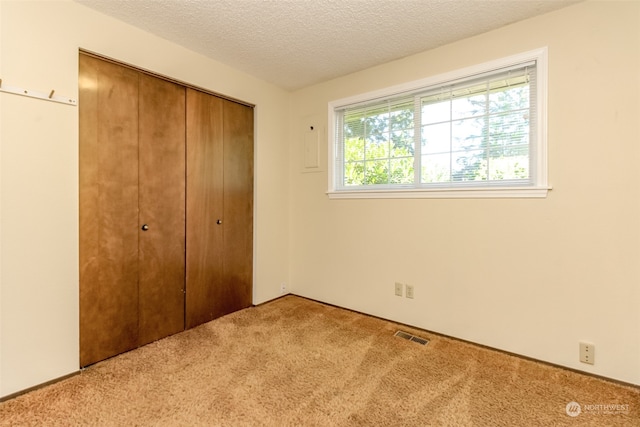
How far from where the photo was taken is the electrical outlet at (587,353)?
1.91 metres

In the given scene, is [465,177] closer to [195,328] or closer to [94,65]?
[195,328]

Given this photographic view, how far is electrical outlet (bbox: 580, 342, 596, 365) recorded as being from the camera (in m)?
1.91

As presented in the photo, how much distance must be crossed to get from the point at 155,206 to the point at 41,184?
0.70 metres

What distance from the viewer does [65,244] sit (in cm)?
190

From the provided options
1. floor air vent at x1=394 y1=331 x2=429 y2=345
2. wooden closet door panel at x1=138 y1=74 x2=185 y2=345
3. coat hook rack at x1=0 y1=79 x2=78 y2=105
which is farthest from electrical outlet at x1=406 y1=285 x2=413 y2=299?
coat hook rack at x1=0 y1=79 x2=78 y2=105

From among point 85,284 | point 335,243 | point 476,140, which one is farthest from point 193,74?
point 476,140

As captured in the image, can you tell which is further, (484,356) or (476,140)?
(476,140)

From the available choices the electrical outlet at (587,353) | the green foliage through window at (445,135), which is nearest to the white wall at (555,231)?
the electrical outlet at (587,353)

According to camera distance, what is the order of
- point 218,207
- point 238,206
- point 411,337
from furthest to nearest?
point 238,206
point 218,207
point 411,337

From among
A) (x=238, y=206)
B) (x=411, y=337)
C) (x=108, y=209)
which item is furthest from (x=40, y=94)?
(x=411, y=337)

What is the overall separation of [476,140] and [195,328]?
114 inches

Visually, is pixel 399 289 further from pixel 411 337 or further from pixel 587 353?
pixel 587 353

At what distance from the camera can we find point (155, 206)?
2.38 m

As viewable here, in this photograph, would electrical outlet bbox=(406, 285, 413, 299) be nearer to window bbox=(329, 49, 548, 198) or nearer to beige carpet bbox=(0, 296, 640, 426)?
beige carpet bbox=(0, 296, 640, 426)
